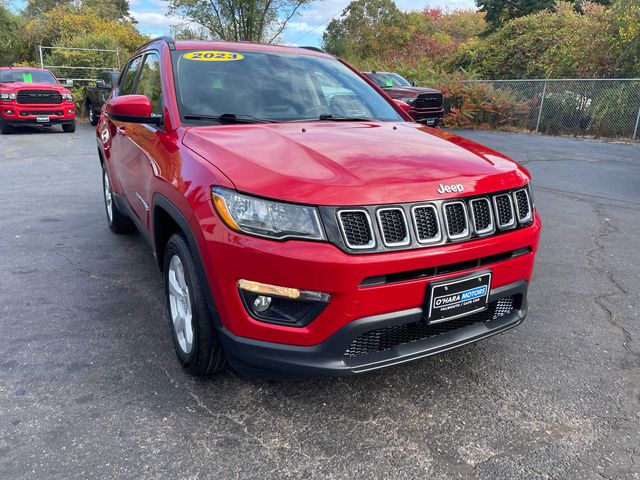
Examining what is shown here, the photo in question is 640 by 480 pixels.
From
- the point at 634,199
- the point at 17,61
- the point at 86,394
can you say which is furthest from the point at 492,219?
the point at 17,61

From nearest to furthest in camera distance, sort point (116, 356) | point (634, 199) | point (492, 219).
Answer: point (492, 219) → point (116, 356) → point (634, 199)

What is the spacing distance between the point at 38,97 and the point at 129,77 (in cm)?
1078

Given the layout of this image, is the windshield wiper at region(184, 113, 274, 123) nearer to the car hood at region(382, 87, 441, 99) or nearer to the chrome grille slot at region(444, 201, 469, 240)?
the chrome grille slot at region(444, 201, 469, 240)

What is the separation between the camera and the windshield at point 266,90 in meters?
3.14

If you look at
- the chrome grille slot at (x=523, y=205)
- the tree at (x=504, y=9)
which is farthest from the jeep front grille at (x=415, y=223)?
the tree at (x=504, y=9)

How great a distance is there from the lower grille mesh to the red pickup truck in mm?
14047

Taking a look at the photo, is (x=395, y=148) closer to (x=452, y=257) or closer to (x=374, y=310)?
(x=452, y=257)

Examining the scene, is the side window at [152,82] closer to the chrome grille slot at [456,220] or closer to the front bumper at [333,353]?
the front bumper at [333,353]

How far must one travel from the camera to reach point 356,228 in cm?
209

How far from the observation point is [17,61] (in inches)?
1070

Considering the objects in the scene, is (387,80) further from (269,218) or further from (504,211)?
(269,218)

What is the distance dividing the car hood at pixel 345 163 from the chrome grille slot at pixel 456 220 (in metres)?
0.05

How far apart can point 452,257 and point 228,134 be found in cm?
137

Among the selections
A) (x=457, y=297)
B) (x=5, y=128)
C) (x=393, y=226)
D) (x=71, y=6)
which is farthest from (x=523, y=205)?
(x=71, y=6)
